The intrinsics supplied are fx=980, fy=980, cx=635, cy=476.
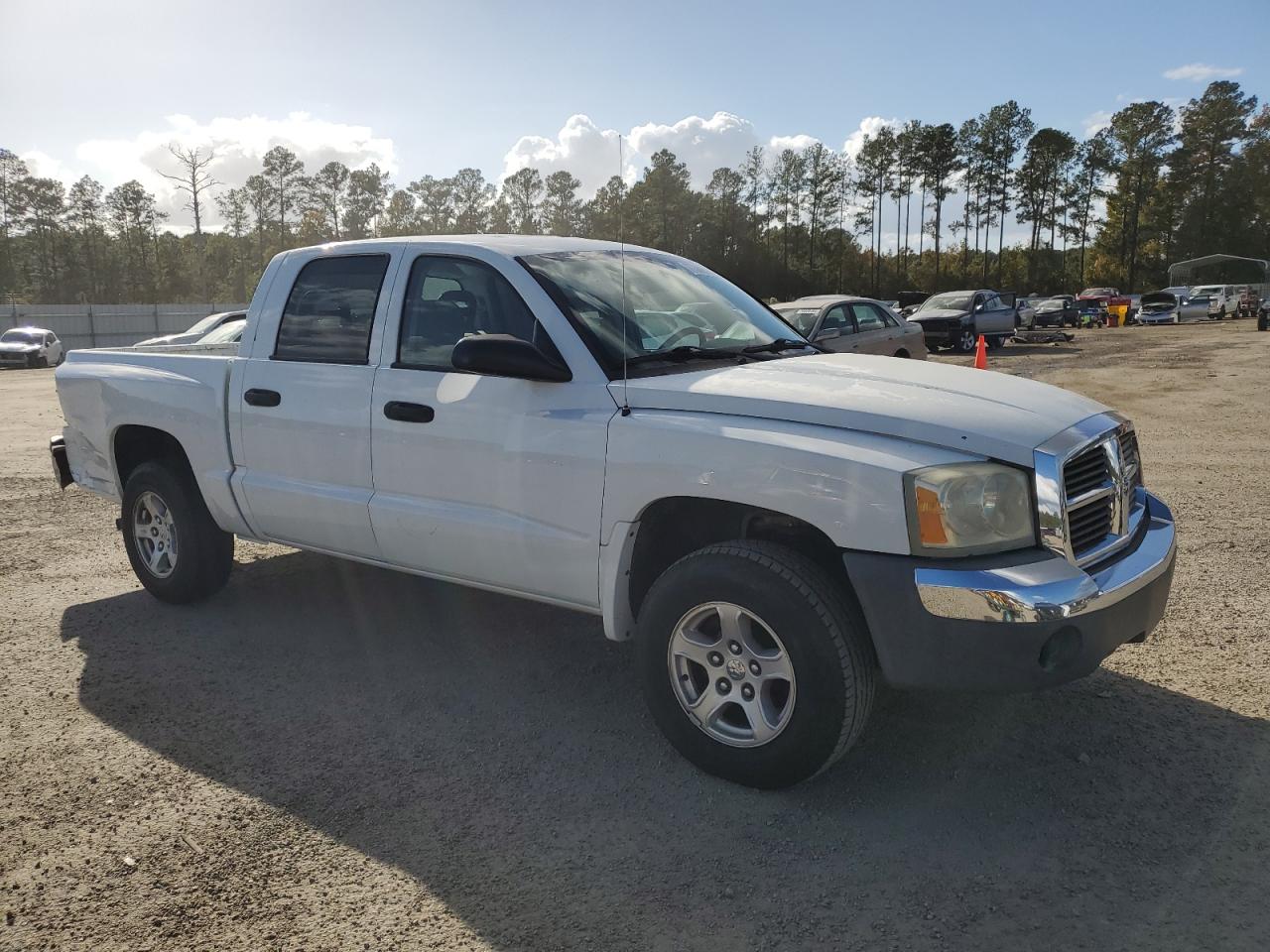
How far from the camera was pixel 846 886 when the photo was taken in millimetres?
2799

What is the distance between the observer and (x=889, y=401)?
10.7ft

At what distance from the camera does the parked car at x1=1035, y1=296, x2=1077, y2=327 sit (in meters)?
41.5

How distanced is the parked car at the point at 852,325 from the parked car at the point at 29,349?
28.3m

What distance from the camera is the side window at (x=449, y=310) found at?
3.96 m

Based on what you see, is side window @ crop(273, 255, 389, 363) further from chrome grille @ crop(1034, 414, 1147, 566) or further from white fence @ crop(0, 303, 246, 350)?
white fence @ crop(0, 303, 246, 350)

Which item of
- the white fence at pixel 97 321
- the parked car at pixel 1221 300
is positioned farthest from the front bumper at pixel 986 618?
the parked car at pixel 1221 300

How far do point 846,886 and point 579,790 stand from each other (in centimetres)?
99

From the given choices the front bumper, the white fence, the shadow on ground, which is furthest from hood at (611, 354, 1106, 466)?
the white fence

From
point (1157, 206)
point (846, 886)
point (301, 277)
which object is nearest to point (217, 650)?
point (301, 277)

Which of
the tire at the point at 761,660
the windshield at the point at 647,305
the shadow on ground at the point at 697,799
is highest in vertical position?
the windshield at the point at 647,305

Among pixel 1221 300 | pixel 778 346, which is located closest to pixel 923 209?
pixel 1221 300

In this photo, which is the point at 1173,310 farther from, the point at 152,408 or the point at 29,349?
the point at 152,408

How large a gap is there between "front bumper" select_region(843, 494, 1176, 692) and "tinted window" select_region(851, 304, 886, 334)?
1254 cm

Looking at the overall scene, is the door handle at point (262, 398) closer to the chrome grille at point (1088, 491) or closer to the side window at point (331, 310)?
the side window at point (331, 310)
